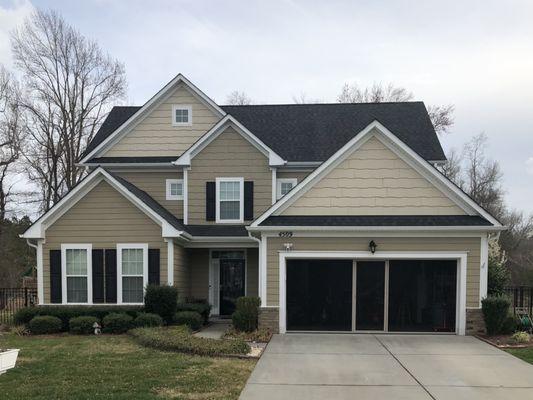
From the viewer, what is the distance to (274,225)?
1348cm

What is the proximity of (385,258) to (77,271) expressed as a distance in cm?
955

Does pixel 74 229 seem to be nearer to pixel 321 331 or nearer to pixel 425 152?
pixel 321 331

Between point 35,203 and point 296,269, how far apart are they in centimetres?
2495

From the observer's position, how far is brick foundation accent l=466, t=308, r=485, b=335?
13258 millimetres

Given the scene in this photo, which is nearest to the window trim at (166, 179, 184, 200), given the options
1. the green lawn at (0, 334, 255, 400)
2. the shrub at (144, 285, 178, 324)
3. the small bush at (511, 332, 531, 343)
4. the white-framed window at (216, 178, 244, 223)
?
the white-framed window at (216, 178, 244, 223)

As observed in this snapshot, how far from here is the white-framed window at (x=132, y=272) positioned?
1516 centimetres

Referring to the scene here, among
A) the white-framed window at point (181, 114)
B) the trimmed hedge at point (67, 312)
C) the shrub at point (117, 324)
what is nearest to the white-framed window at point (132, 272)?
the trimmed hedge at point (67, 312)

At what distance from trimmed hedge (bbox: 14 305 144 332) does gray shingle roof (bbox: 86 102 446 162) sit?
6277 mm

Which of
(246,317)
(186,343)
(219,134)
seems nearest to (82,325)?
(186,343)

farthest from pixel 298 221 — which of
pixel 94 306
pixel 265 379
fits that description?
pixel 94 306

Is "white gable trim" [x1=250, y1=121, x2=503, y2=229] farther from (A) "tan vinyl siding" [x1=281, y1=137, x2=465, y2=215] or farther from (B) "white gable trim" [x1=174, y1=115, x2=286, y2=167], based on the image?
(B) "white gable trim" [x1=174, y1=115, x2=286, y2=167]

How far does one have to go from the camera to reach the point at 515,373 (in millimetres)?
8969

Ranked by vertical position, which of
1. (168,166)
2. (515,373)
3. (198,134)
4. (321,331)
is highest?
(198,134)

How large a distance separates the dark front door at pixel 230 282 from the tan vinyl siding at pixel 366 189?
194 inches
